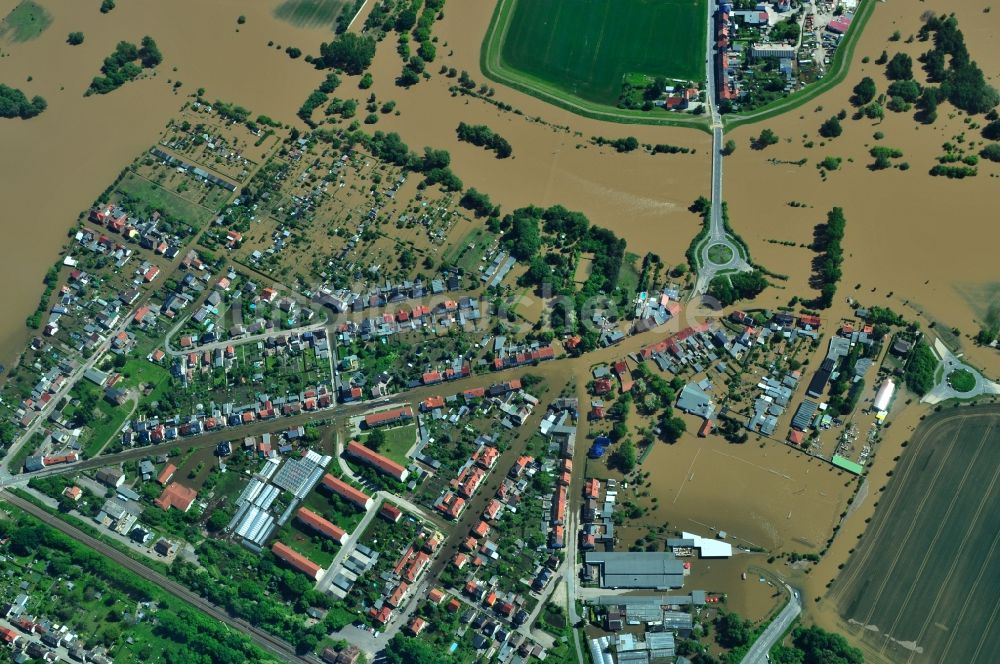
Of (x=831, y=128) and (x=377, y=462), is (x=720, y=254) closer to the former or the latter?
(x=831, y=128)

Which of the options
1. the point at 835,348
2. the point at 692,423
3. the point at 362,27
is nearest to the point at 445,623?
the point at 692,423

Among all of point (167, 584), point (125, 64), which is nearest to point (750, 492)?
point (167, 584)

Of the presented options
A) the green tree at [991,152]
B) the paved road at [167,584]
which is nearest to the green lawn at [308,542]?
the paved road at [167,584]

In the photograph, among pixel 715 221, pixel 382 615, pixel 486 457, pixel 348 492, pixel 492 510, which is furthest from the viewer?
pixel 715 221

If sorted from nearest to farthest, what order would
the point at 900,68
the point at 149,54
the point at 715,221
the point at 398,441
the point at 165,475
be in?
the point at 165,475, the point at 398,441, the point at 715,221, the point at 900,68, the point at 149,54

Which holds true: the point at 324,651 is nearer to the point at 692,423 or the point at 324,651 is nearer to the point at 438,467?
the point at 438,467

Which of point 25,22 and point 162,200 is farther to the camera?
point 25,22

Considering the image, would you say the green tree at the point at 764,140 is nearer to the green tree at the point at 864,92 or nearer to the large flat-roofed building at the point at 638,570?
the green tree at the point at 864,92
